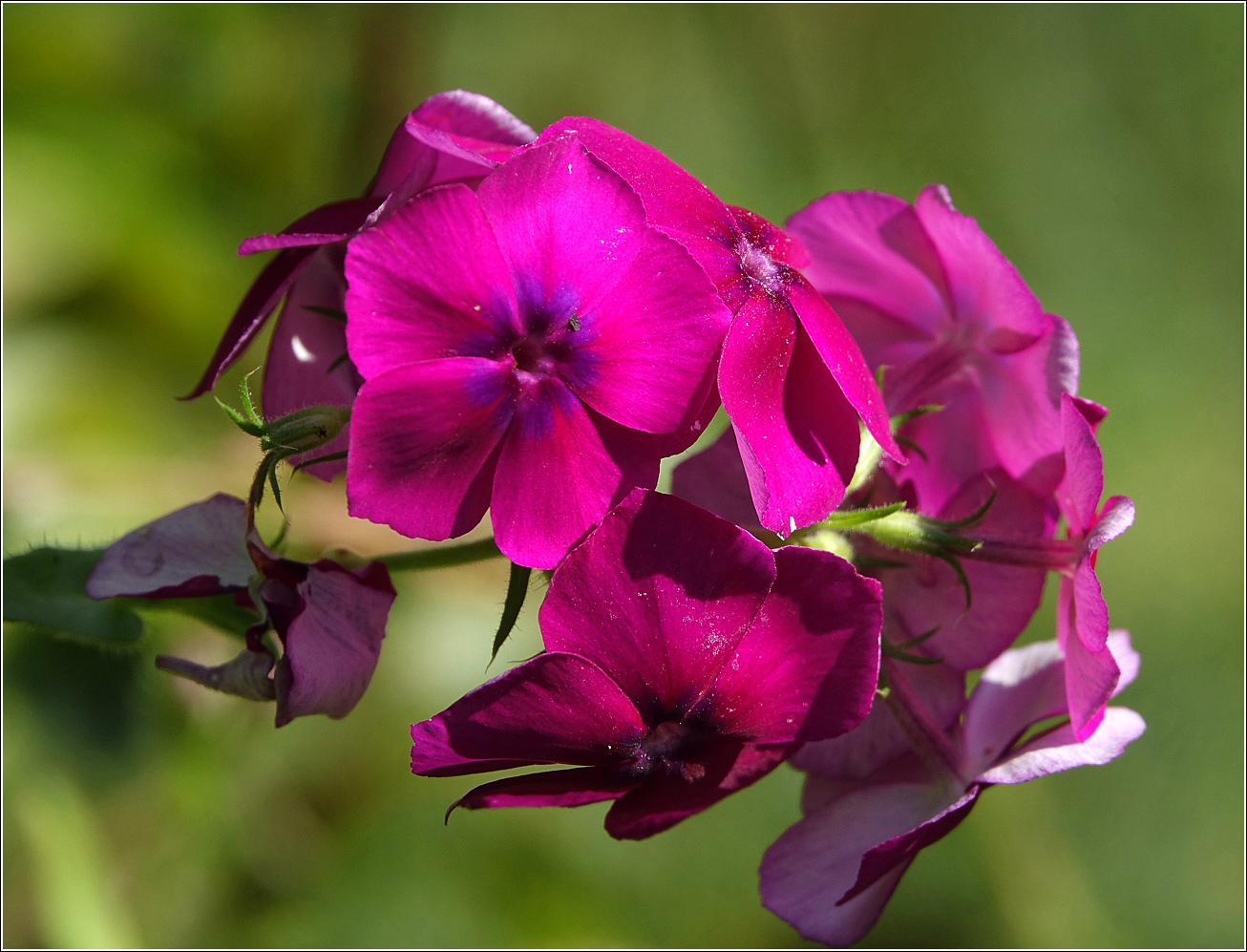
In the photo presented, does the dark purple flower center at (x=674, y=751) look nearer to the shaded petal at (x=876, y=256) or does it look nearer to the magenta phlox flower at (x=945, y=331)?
the magenta phlox flower at (x=945, y=331)

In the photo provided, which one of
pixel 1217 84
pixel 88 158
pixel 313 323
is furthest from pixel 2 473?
pixel 1217 84

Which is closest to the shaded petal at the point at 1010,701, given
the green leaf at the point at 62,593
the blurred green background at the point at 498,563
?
the green leaf at the point at 62,593

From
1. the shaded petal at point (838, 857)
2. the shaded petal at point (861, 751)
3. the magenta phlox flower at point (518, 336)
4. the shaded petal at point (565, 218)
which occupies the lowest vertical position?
the shaded petal at point (838, 857)

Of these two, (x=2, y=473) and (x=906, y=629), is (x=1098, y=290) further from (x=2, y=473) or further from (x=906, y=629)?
(x=2, y=473)

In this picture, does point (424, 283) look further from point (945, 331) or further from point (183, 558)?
point (945, 331)

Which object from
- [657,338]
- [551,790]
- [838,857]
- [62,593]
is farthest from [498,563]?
[657,338]

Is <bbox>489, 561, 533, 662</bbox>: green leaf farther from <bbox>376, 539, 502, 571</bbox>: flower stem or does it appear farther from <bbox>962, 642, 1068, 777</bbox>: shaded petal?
<bbox>962, 642, 1068, 777</bbox>: shaded petal
